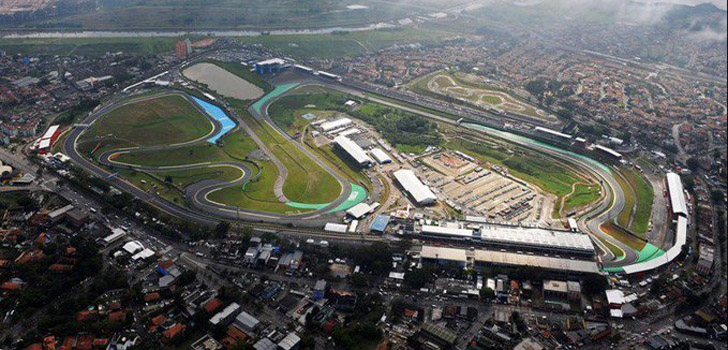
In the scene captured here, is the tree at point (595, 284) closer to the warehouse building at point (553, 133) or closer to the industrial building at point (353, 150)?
the industrial building at point (353, 150)

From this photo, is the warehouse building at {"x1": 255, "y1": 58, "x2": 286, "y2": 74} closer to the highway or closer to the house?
the highway

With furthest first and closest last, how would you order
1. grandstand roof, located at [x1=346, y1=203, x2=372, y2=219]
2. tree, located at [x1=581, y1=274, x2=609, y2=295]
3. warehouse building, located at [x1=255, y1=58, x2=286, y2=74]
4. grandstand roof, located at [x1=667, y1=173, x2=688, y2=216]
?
1. warehouse building, located at [x1=255, y1=58, x2=286, y2=74]
2. grandstand roof, located at [x1=667, y1=173, x2=688, y2=216]
3. grandstand roof, located at [x1=346, y1=203, x2=372, y2=219]
4. tree, located at [x1=581, y1=274, x2=609, y2=295]

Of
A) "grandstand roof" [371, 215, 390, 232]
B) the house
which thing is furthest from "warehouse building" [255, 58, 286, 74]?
the house

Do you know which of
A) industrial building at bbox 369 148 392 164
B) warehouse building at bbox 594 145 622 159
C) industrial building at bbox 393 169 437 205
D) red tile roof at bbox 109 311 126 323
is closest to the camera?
red tile roof at bbox 109 311 126 323

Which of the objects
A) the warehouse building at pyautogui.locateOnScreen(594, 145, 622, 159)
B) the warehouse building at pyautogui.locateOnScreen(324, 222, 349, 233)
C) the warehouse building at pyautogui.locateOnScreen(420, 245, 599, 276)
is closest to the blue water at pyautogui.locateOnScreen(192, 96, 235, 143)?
the warehouse building at pyautogui.locateOnScreen(324, 222, 349, 233)

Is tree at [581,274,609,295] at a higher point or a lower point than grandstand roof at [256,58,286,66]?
lower

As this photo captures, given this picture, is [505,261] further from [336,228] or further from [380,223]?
[336,228]

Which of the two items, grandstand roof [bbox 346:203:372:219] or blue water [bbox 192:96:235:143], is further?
blue water [bbox 192:96:235:143]

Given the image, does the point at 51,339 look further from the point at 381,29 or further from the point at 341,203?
the point at 381,29

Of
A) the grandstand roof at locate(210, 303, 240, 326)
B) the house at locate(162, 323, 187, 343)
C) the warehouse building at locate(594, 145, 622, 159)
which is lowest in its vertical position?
the house at locate(162, 323, 187, 343)

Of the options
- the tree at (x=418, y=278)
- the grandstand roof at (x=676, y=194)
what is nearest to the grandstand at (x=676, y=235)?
the grandstand roof at (x=676, y=194)

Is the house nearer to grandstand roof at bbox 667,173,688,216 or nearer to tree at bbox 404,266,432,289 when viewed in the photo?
tree at bbox 404,266,432,289
